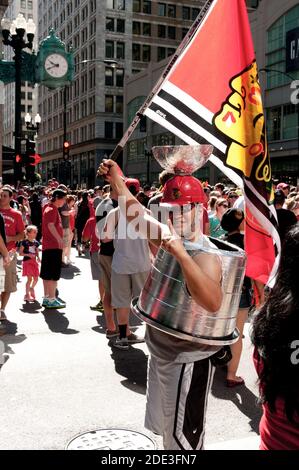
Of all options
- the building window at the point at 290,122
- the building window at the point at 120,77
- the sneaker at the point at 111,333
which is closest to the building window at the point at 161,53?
the building window at the point at 120,77

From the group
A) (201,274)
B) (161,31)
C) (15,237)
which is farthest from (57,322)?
(161,31)

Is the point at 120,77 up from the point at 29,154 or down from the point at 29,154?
up

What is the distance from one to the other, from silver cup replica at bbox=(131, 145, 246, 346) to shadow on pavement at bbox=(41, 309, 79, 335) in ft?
13.8

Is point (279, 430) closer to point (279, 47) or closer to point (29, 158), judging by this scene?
point (29, 158)

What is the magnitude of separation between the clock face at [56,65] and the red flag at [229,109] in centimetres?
1171

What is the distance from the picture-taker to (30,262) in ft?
29.5

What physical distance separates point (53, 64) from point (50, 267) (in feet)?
26.7

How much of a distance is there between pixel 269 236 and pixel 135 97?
194 ft

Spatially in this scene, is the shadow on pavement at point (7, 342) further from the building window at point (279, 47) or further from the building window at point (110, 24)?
the building window at point (110, 24)

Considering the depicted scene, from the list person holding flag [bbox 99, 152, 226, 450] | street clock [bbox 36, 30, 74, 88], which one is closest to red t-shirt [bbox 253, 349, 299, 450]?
person holding flag [bbox 99, 152, 226, 450]

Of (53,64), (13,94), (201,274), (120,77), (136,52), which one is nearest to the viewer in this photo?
(201,274)

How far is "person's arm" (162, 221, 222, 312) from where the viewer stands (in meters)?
2.45

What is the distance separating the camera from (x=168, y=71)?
3.14m

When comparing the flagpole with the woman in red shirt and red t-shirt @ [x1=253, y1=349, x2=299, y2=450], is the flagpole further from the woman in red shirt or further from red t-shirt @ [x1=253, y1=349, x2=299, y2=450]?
red t-shirt @ [x1=253, y1=349, x2=299, y2=450]
